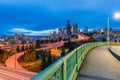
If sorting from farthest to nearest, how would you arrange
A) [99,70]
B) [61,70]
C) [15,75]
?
[15,75] → [99,70] → [61,70]

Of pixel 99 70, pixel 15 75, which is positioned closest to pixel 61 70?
pixel 99 70

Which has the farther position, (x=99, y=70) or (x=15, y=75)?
(x=15, y=75)

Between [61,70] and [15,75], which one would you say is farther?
[15,75]

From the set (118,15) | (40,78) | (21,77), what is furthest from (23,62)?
(40,78)

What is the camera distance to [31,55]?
373 ft

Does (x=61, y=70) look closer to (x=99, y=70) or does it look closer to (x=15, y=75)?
(x=99, y=70)

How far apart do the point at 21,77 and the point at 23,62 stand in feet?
124

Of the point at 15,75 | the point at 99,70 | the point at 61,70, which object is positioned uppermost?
the point at 61,70

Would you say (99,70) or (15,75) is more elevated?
(99,70)

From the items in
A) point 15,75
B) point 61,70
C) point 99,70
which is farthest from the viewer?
point 15,75

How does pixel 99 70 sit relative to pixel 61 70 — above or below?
below

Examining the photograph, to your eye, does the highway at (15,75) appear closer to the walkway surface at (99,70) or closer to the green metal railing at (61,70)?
the walkway surface at (99,70)

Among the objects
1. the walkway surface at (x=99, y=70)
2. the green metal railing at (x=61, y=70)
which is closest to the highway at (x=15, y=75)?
the walkway surface at (x=99, y=70)

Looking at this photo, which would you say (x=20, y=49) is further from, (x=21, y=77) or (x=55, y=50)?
(x=21, y=77)
